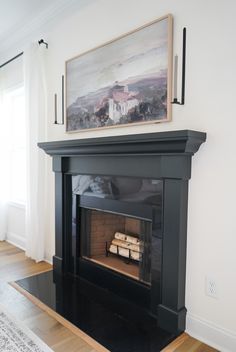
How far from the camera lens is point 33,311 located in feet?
6.62

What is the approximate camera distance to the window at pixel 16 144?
12.0 feet

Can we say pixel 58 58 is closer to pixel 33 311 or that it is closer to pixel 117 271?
pixel 117 271

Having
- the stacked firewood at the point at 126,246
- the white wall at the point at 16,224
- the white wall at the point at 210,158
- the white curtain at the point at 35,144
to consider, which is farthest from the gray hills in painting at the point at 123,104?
the white wall at the point at 16,224

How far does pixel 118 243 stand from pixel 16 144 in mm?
2152

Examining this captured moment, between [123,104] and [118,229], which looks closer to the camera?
[123,104]

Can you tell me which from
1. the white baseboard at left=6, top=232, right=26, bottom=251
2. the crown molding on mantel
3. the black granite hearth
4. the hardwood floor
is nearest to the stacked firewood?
the black granite hearth

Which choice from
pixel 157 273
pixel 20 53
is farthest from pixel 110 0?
pixel 157 273

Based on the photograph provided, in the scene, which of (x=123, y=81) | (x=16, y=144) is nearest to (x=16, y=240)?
(x=16, y=144)

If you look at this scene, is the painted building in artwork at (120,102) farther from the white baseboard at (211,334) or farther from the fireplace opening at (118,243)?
the white baseboard at (211,334)

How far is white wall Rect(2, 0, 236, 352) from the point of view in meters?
1.58

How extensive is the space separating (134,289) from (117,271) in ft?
0.77

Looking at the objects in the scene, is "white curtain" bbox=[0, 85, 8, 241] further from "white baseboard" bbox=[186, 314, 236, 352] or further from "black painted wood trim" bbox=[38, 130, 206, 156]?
"white baseboard" bbox=[186, 314, 236, 352]

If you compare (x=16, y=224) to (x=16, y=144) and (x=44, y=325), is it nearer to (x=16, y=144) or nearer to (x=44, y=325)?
(x=16, y=144)

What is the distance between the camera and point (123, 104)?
7.08 feet
